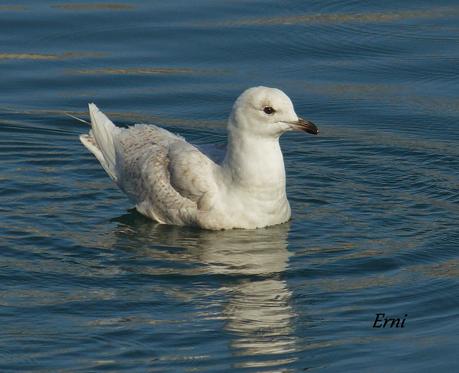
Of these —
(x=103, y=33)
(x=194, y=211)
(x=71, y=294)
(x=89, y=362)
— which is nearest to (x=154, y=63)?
(x=103, y=33)

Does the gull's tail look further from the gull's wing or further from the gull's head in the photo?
the gull's head

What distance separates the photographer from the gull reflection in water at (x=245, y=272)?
984cm

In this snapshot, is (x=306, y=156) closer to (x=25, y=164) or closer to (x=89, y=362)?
(x=25, y=164)

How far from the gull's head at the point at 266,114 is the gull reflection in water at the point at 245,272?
895mm

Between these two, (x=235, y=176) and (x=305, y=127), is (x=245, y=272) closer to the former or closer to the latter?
(x=235, y=176)

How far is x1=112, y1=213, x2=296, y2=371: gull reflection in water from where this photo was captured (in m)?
9.84

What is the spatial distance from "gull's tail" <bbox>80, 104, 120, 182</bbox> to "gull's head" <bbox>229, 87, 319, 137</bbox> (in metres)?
1.85

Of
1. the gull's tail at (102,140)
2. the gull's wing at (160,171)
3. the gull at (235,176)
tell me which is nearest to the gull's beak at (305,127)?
the gull at (235,176)

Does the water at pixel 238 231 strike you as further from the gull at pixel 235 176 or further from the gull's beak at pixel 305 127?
the gull's beak at pixel 305 127

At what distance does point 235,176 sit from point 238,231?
1.56 ft

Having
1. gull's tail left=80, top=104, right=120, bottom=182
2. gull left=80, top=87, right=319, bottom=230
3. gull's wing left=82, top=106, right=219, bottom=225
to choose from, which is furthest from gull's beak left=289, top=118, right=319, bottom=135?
gull's tail left=80, top=104, right=120, bottom=182

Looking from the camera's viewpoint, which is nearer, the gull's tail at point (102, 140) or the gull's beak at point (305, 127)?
Answer: the gull's beak at point (305, 127)

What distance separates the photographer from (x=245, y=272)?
11.4 metres

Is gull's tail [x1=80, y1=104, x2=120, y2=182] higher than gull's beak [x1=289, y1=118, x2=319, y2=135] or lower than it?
lower
